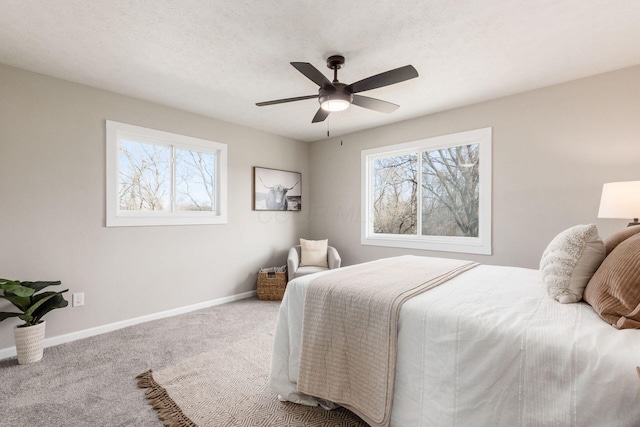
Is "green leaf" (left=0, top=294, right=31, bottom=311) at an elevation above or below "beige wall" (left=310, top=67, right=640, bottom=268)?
below

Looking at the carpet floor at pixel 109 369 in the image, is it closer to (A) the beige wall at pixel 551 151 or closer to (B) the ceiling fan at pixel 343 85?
(B) the ceiling fan at pixel 343 85

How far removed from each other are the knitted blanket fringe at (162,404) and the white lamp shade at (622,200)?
319cm

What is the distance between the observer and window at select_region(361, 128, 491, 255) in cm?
337

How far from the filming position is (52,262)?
2660mm

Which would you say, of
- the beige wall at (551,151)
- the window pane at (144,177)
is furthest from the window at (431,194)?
the window pane at (144,177)

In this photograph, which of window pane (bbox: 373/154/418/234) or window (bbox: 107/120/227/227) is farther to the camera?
window pane (bbox: 373/154/418/234)

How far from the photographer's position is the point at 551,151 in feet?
9.48

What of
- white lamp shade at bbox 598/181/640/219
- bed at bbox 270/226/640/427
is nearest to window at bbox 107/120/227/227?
bed at bbox 270/226/640/427

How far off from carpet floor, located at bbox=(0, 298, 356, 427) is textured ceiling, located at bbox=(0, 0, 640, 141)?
2.48 meters

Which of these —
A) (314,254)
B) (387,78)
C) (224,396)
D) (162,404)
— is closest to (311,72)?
(387,78)

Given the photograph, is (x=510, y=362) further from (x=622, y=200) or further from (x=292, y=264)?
(x=292, y=264)

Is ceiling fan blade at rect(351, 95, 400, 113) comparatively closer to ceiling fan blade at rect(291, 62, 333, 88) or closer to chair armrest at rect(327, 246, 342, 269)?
ceiling fan blade at rect(291, 62, 333, 88)

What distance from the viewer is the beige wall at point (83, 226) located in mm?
2500

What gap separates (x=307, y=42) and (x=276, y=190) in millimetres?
2693
